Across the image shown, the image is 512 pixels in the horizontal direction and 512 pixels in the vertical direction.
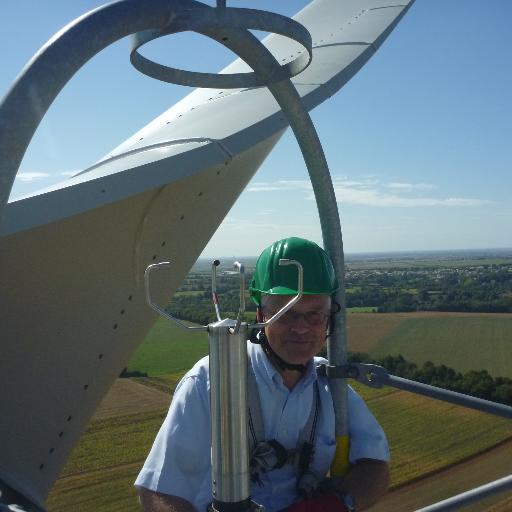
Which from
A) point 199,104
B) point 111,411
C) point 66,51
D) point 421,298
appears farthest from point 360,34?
point 421,298

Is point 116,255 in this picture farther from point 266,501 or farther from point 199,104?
point 199,104

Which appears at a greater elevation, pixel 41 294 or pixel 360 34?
pixel 360 34

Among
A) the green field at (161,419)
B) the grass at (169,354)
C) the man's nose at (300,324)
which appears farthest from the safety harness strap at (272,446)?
the grass at (169,354)

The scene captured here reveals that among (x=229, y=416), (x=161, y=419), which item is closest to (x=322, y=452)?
(x=229, y=416)

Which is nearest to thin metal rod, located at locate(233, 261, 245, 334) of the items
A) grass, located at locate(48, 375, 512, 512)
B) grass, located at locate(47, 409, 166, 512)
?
grass, located at locate(47, 409, 166, 512)

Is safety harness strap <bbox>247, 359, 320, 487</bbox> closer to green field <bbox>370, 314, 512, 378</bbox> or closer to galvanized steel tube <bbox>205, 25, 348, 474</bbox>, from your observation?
galvanized steel tube <bbox>205, 25, 348, 474</bbox>

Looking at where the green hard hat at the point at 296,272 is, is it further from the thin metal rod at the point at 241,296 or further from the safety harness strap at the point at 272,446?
the thin metal rod at the point at 241,296
